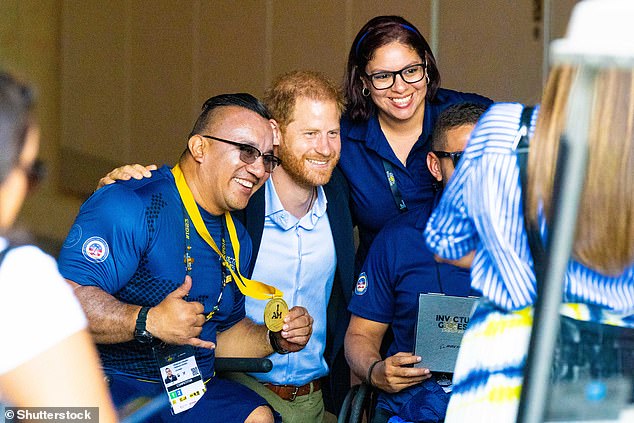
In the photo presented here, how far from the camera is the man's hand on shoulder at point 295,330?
3156mm

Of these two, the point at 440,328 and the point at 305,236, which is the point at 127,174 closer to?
the point at 305,236

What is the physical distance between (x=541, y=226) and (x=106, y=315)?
4.74ft

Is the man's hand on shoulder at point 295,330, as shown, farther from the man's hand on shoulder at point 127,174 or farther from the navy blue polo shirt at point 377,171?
the navy blue polo shirt at point 377,171

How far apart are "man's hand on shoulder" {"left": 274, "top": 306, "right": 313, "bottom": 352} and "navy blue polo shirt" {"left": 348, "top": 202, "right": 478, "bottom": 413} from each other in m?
0.28

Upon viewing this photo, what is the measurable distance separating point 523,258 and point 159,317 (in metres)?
1.23

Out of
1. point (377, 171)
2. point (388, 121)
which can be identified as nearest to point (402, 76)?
point (388, 121)

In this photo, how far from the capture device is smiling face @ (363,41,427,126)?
3.74 metres

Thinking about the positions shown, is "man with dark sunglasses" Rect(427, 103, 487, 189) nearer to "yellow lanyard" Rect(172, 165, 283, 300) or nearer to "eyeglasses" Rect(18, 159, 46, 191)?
"yellow lanyard" Rect(172, 165, 283, 300)

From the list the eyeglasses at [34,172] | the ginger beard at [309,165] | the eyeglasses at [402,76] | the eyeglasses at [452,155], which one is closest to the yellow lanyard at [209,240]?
the ginger beard at [309,165]

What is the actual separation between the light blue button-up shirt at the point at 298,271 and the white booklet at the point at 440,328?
0.59m

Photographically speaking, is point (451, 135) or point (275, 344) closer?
point (275, 344)

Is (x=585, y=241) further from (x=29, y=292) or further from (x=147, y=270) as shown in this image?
(x=147, y=270)

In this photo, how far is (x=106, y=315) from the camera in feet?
8.96

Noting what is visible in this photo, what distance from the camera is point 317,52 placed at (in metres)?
6.36
